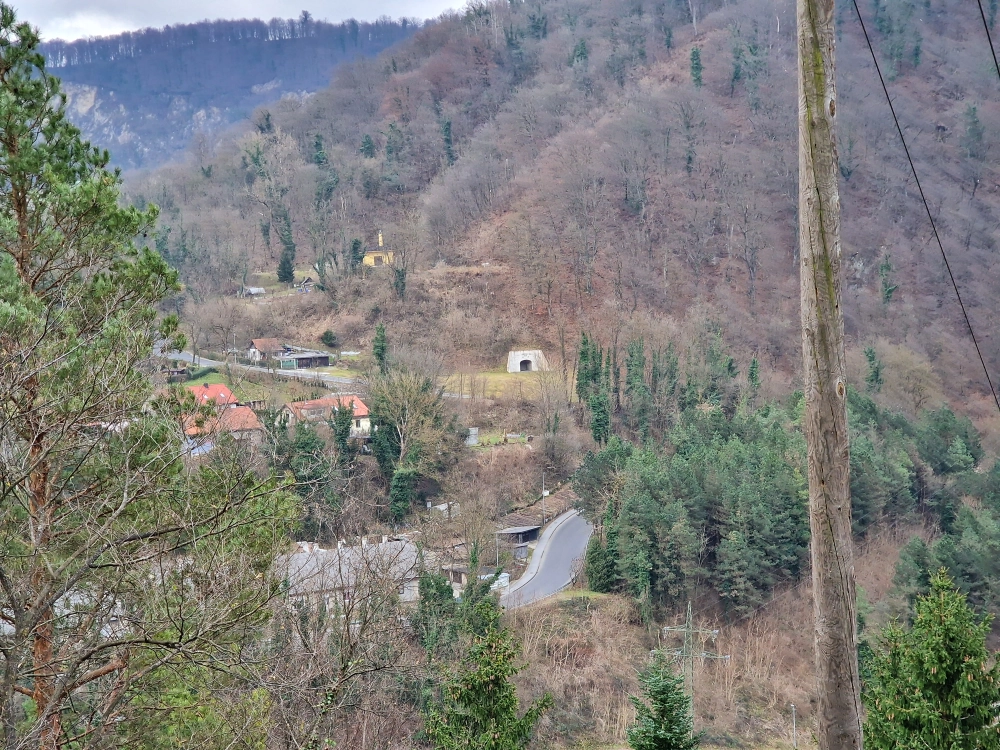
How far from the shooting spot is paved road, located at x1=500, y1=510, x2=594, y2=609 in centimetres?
2225

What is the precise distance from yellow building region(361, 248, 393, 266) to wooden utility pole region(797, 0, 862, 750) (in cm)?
4349

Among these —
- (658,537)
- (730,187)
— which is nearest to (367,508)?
(658,537)

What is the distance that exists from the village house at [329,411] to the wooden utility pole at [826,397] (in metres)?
22.2

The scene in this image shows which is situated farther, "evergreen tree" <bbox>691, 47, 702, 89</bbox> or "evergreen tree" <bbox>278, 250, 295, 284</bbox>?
"evergreen tree" <bbox>691, 47, 702, 89</bbox>

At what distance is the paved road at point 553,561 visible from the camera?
22250 millimetres

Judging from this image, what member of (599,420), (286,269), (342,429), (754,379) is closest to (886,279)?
(754,379)

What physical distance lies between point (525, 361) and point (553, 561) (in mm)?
16679

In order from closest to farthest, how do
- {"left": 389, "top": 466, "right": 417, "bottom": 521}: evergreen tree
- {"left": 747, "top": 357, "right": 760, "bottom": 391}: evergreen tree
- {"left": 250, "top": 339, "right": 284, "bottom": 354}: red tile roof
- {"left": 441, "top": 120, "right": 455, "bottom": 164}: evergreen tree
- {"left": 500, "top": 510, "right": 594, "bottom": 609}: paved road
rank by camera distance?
{"left": 500, "top": 510, "right": 594, "bottom": 609}: paved road < {"left": 389, "top": 466, "right": 417, "bottom": 521}: evergreen tree < {"left": 747, "top": 357, "right": 760, "bottom": 391}: evergreen tree < {"left": 250, "top": 339, "right": 284, "bottom": 354}: red tile roof < {"left": 441, "top": 120, "right": 455, "bottom": 164}: evergreen tree

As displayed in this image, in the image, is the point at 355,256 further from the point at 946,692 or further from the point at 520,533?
the point at 946,692

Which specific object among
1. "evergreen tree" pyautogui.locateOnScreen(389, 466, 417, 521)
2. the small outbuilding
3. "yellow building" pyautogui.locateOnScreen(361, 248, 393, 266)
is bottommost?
the small outbuilding

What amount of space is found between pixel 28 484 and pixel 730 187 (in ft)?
177

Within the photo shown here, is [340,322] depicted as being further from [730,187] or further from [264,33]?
[264,33]

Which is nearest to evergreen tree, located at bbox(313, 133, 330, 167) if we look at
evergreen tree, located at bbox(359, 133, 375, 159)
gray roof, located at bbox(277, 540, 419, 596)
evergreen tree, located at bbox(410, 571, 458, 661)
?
evergreen tree, located at bbox(359, 133, 375, 159)

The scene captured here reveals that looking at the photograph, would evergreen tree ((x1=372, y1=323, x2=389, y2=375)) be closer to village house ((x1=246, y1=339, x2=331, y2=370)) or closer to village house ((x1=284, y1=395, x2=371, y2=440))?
village house ((x1=284, y1=395, x2=371, y2=440))
